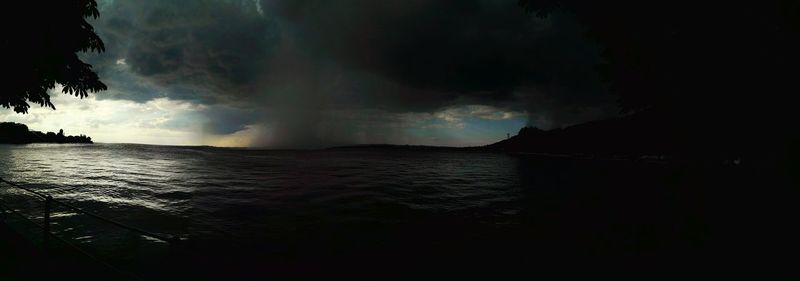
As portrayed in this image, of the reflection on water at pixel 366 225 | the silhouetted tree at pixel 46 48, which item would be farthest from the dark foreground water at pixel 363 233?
the silhouetted tree at pixel 46 48

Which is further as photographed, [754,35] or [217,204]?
[217,204]

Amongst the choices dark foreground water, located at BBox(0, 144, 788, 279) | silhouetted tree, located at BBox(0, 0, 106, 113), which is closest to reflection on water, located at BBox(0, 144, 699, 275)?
dark foreground water, located at BBox(0, 144, 788, 279)

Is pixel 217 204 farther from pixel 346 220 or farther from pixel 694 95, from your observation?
pixel 694 95

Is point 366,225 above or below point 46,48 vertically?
below

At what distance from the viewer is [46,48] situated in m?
9.00

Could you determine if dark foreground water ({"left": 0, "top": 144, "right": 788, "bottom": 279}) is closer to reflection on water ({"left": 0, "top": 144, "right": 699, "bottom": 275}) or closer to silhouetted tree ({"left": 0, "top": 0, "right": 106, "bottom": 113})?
reflection on water ({"left": 0, "top": 144, "right": 699, "bottom": 275})

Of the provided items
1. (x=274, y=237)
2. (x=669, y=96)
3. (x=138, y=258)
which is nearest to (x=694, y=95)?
(x=669, y=96)

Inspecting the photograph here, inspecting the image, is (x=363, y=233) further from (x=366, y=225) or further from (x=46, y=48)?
(x=46, y=48)

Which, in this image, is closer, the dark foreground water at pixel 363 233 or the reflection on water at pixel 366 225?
the dark foreground water at pixel 363 233

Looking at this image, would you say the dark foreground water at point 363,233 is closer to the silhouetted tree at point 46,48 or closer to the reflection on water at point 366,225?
the reflection on water at point 366,225

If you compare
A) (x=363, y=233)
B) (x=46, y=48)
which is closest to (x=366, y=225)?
A: (x=363, y=233)

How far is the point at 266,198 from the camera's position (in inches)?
1088

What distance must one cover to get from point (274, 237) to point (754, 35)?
622 inches

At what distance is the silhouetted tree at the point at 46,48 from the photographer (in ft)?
27.9
